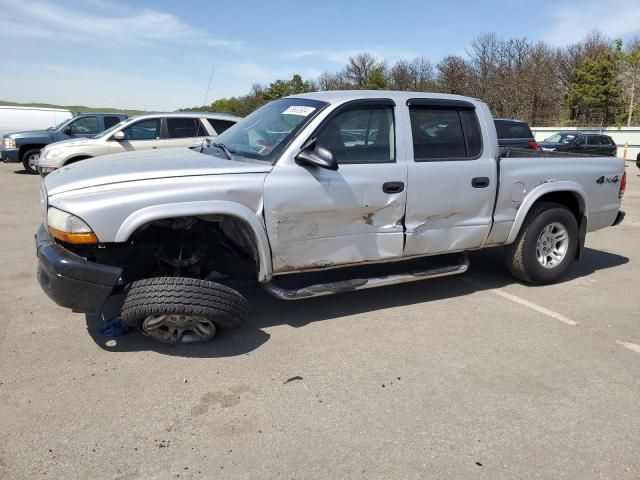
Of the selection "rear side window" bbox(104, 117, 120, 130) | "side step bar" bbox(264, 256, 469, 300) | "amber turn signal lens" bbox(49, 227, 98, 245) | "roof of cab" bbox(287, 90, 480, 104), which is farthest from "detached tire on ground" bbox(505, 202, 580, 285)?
"rear side window" bbox(104, 117, 120, 130)

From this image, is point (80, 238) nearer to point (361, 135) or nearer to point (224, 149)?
point (224, 149)

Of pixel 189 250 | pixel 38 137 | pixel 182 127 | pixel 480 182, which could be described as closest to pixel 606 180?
pixel 480 182

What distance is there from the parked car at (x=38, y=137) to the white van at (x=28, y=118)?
4932 mm

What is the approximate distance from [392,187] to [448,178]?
59 centimetres

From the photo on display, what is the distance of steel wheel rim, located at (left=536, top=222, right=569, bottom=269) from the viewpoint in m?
5.22

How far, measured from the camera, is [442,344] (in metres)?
3.95

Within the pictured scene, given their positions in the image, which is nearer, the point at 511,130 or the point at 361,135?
the point at 361,135

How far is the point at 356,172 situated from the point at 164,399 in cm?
211

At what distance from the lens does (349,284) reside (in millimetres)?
4121

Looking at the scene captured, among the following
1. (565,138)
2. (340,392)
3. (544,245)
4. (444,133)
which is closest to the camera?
(340,392)

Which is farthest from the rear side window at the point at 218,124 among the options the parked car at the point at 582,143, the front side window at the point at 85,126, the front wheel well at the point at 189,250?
the parked car at the point at 582,143

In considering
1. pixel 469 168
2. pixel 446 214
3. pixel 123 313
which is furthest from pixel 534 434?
pixel 123 313

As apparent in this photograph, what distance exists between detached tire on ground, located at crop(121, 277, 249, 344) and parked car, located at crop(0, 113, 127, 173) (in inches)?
497

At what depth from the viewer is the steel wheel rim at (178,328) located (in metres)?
3.60
